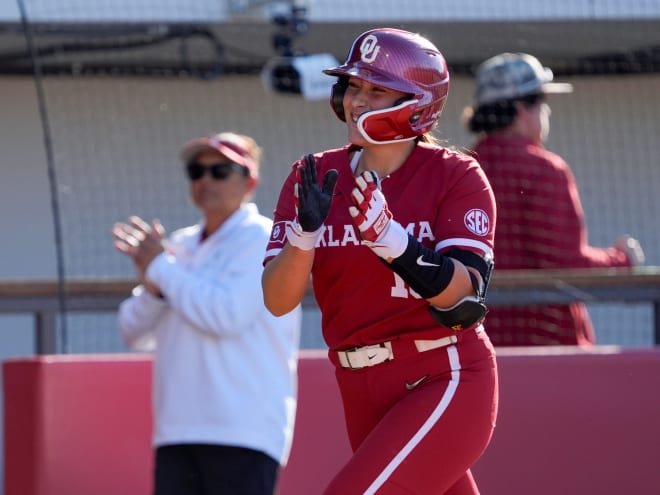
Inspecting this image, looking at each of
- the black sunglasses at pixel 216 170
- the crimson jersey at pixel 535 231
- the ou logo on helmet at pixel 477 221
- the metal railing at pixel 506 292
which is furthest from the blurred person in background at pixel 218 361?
the ou logo on helmet at pixel 477 221

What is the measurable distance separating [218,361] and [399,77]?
7.10 feet

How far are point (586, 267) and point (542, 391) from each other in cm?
86

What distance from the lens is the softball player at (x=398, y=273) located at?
346 cm

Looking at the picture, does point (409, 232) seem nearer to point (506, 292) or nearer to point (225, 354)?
point (225, 354)

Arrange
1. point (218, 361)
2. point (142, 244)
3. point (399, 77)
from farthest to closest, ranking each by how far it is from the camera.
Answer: point (142, 244) < point (218, 361) < point (399, 77)

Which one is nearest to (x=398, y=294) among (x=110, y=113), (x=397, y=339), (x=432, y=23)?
(x=397, y=339)

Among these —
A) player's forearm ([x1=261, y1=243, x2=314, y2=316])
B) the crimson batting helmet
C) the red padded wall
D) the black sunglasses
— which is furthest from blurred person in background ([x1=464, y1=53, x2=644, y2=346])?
player's forearm ([x1=261, y1=243, x2=314, y2=316])

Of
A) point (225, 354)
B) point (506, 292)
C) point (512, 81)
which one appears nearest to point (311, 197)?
point (225, 354)

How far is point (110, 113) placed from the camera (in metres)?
8.87

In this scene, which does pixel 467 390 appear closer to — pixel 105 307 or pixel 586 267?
pixel 586 267

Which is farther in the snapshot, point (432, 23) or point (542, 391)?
point (432, 23)

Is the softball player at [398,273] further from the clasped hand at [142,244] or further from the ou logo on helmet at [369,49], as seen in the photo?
the clasped hand at [142,244]

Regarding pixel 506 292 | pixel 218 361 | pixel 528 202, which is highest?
pixel 528 202

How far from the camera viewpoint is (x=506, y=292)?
6.49m
